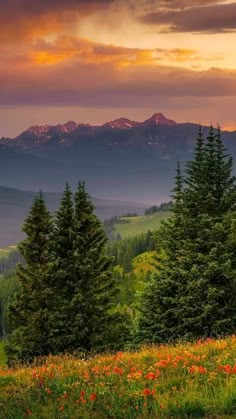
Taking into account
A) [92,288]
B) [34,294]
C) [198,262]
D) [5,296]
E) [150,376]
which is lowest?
[5,296]

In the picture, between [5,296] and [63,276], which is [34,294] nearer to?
[63,276]

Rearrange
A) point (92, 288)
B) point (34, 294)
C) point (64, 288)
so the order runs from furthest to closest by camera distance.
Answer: point (92, 288) → point (64, 288) → point (34, 294)

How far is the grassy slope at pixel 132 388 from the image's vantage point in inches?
377

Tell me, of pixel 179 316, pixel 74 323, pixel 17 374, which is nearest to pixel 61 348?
pixel 74 323

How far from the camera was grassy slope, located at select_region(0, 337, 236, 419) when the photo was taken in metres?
9.59

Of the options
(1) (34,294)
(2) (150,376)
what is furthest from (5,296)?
(2) (150,376)

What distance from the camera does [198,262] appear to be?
3494cm

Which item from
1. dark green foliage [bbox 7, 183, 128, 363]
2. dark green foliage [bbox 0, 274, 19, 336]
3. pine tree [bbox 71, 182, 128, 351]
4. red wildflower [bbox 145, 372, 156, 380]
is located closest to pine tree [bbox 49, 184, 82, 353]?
dark green foliage [bbox 7, 183, 128, 363]

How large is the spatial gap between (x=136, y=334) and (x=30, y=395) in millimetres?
27219

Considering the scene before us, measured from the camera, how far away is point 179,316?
113 ft

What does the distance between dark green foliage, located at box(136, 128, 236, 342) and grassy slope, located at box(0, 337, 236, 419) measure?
19.7 metres

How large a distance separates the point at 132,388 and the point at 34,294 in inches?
1128

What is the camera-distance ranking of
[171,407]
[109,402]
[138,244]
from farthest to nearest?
1. [138,244]
2. [109,402]
3. [171,407]

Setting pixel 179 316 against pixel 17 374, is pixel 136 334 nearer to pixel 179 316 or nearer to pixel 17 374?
pixel 179 316
